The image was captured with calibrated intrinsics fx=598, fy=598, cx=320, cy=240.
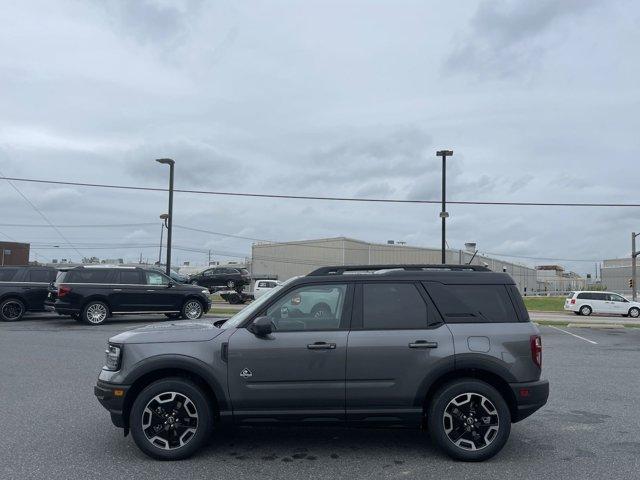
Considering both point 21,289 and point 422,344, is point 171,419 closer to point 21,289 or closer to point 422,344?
point 422,344

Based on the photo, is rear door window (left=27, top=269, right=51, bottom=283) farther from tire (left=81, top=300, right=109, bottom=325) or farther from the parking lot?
the parking lot

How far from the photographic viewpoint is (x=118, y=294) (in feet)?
61.6

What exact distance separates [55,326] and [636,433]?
647 inches

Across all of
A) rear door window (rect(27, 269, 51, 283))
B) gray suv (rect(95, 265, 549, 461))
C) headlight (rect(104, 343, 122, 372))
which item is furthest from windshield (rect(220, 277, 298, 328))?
rear door window (rect(27, 269, 51, 283))

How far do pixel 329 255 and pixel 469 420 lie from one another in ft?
235

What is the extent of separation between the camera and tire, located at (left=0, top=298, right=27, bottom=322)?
64.2 ft

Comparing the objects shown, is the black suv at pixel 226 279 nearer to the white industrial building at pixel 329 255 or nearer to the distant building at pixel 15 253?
the white industrial building at pixel 329 255

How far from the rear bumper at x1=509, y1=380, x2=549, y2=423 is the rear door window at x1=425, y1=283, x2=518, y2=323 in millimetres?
600

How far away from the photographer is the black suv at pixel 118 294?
1828cm

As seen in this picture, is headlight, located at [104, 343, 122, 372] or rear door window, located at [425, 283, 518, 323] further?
rear door window, located at [425, 283, 518, 323]

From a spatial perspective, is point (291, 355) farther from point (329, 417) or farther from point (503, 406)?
point (503, 406)

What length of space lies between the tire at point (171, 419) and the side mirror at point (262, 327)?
0.75 meters

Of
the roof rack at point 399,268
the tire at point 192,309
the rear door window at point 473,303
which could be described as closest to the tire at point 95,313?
the tire at point 192,309

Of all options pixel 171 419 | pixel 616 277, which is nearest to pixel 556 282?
pixel 616 277
